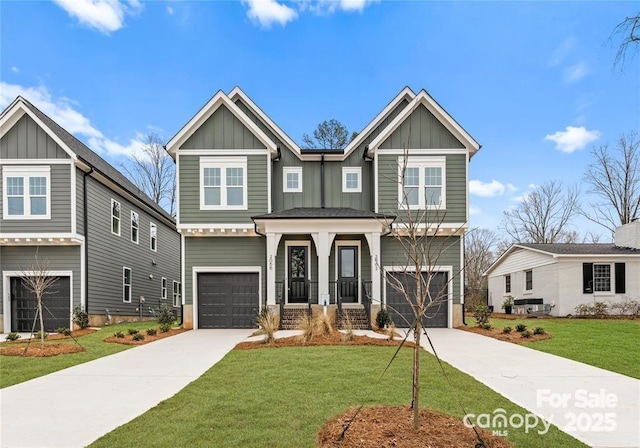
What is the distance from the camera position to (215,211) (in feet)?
49.0

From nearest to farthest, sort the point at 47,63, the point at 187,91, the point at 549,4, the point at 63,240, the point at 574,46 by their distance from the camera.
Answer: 1. the point at 549,4
2. the point at 63,240
3. the point at 574,46
4. the point at 47,63
5. the point at 187,91

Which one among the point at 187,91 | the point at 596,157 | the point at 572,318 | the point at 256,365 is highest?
the point at 187,91

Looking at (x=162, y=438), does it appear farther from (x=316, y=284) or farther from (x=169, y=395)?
(x=316, y=284)

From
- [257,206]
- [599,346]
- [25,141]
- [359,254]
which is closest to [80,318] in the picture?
[25,141]

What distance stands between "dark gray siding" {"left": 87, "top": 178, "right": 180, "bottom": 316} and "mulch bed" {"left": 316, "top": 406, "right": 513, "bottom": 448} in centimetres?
1443

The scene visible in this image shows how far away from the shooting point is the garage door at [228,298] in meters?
15.2

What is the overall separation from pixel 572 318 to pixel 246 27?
63.1ft

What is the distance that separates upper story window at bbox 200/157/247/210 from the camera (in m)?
15.0

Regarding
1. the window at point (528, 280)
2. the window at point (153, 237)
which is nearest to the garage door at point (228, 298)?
the window at point (153, 237)

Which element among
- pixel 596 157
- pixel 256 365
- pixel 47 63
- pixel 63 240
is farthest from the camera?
pixel 596 157

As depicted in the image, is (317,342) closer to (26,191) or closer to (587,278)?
(26,191)

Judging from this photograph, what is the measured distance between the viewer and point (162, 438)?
4129 millimetres

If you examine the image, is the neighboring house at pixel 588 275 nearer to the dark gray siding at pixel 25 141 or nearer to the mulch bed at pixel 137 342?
the mulch bed at pixel 137 342

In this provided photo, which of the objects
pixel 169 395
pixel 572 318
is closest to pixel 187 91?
pixel 169 395
